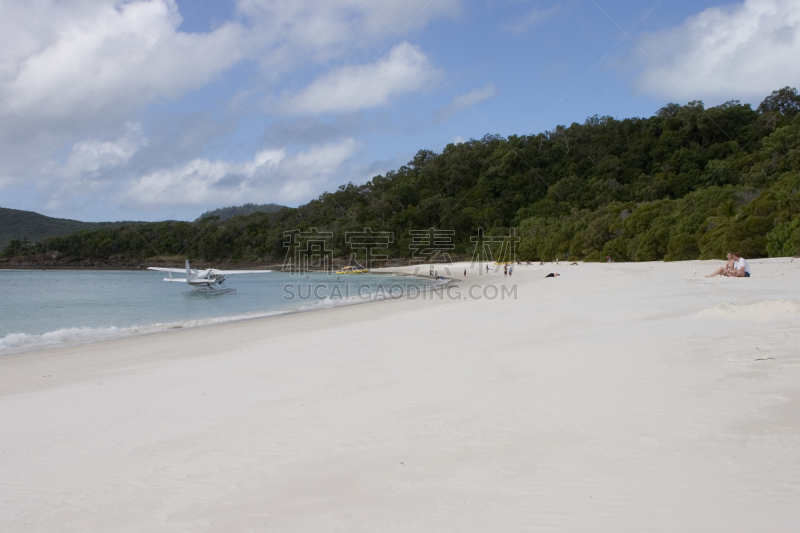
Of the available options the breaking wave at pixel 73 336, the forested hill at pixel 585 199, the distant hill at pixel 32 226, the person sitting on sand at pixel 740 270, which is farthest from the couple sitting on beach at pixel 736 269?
the distant hill at pixel 32 226

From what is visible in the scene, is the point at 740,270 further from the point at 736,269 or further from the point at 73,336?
the point at 73,336

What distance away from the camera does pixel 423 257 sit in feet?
284

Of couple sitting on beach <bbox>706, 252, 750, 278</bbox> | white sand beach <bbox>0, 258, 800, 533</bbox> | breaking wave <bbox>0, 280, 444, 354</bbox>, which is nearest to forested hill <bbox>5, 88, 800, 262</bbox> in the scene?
couple sitting on beach <bbox>706, 252, 750, 278</bbox>

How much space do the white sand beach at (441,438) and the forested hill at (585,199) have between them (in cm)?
2228

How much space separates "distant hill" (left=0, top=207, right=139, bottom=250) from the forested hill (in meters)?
16.3

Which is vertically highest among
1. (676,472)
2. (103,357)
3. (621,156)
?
(621,156)

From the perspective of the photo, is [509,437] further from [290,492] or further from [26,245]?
[26,245]

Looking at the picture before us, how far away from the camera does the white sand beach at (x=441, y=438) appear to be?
3.11 meters

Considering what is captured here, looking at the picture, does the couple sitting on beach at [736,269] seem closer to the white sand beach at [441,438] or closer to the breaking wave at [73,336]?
the white sand beach at [441,438]

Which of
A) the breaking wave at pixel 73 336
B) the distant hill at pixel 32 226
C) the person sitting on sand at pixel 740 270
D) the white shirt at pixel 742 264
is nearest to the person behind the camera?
the breaking wave at pixel 73 336

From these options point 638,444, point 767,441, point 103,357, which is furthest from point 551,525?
point 103,357

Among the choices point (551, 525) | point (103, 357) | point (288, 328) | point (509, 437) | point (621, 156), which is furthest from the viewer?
point (621, 156)

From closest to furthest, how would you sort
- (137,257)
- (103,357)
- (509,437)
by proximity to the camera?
(509,437) < (103,357) < (137,257)

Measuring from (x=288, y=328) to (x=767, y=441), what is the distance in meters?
12.1
